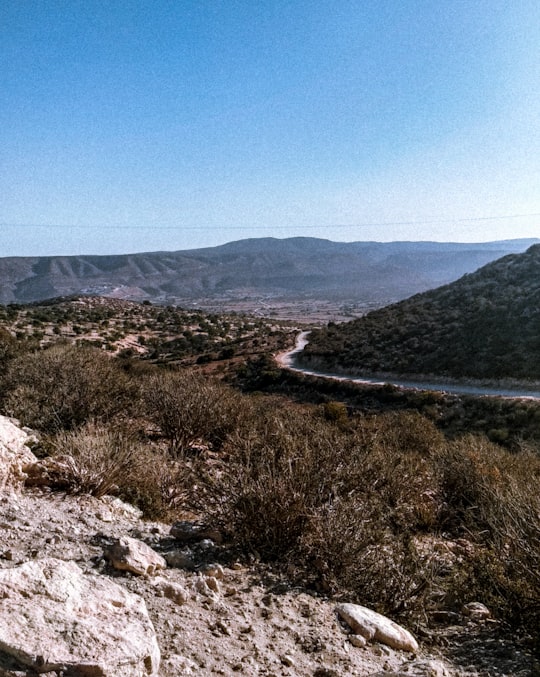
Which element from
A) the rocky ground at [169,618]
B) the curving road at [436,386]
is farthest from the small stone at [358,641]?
the curving road at [436,386]

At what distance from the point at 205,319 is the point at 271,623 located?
6458cm

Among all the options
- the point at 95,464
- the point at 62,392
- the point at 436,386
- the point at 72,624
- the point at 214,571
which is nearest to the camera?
the point at 72,624

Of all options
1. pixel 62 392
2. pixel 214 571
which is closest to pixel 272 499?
pixel 214 571

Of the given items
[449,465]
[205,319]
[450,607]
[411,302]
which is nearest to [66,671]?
[450,607]

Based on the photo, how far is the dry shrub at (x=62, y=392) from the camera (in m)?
10.9

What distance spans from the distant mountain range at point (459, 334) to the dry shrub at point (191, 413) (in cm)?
2289

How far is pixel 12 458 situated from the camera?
6645mm

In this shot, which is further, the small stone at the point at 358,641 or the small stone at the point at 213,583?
the small stone at the point at 213,583

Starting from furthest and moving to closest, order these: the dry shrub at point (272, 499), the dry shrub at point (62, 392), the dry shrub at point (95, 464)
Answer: the dry shrub at point (62, 392) < the dry shrub at point (95, 464) < the dry shrub at point (272, 499)

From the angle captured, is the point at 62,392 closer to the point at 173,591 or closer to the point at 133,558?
the point at 133,558

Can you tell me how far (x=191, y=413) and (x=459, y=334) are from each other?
96.9 ft

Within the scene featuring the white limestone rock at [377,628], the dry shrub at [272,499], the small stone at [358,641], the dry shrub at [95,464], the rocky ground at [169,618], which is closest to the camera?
the rocky ground at [169,618]

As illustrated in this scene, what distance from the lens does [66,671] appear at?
2.72 m

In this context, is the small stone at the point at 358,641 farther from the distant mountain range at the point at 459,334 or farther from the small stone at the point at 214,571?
Result: the distant mountain range at the point at 459,334
